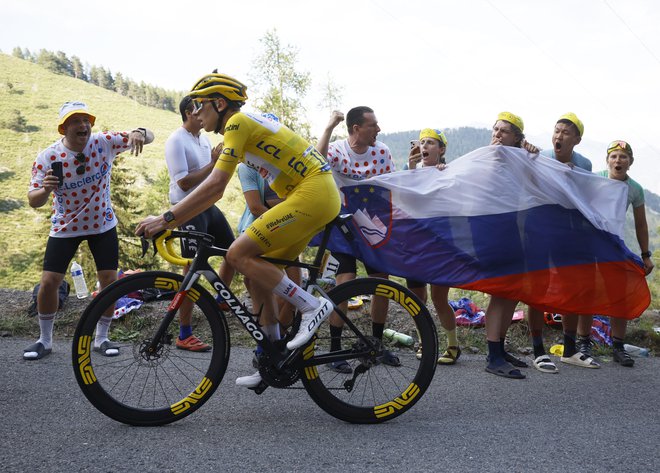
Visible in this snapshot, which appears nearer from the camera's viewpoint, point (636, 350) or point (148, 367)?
point (148, 367)

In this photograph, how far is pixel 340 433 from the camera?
379 cm

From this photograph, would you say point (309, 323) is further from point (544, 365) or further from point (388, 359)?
point (544, 365)

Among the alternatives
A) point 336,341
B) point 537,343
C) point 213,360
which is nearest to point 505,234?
point 537,343

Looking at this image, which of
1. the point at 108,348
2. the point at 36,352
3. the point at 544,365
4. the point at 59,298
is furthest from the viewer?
the point at 59,298

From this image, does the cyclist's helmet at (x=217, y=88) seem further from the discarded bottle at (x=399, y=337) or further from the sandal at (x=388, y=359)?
the discarded bottle at (x=399, y=337)

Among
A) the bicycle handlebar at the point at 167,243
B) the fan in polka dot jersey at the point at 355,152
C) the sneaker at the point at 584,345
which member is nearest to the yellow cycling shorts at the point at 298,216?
the bicycle handlebar at the point at 167,243

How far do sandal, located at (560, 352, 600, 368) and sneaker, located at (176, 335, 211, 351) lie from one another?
3.46 m

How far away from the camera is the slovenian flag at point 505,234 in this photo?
17.7ft

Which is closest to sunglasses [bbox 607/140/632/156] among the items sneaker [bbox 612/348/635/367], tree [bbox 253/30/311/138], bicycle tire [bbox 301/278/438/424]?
sneaker [bbox 612/348/635/367]

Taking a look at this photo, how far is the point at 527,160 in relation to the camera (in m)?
5.59

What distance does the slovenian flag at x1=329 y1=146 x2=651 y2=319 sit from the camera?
17.7ft

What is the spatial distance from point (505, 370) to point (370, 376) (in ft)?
5.88

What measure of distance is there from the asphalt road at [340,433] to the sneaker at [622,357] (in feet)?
2.75

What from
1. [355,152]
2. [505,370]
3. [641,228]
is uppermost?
[355,152]
